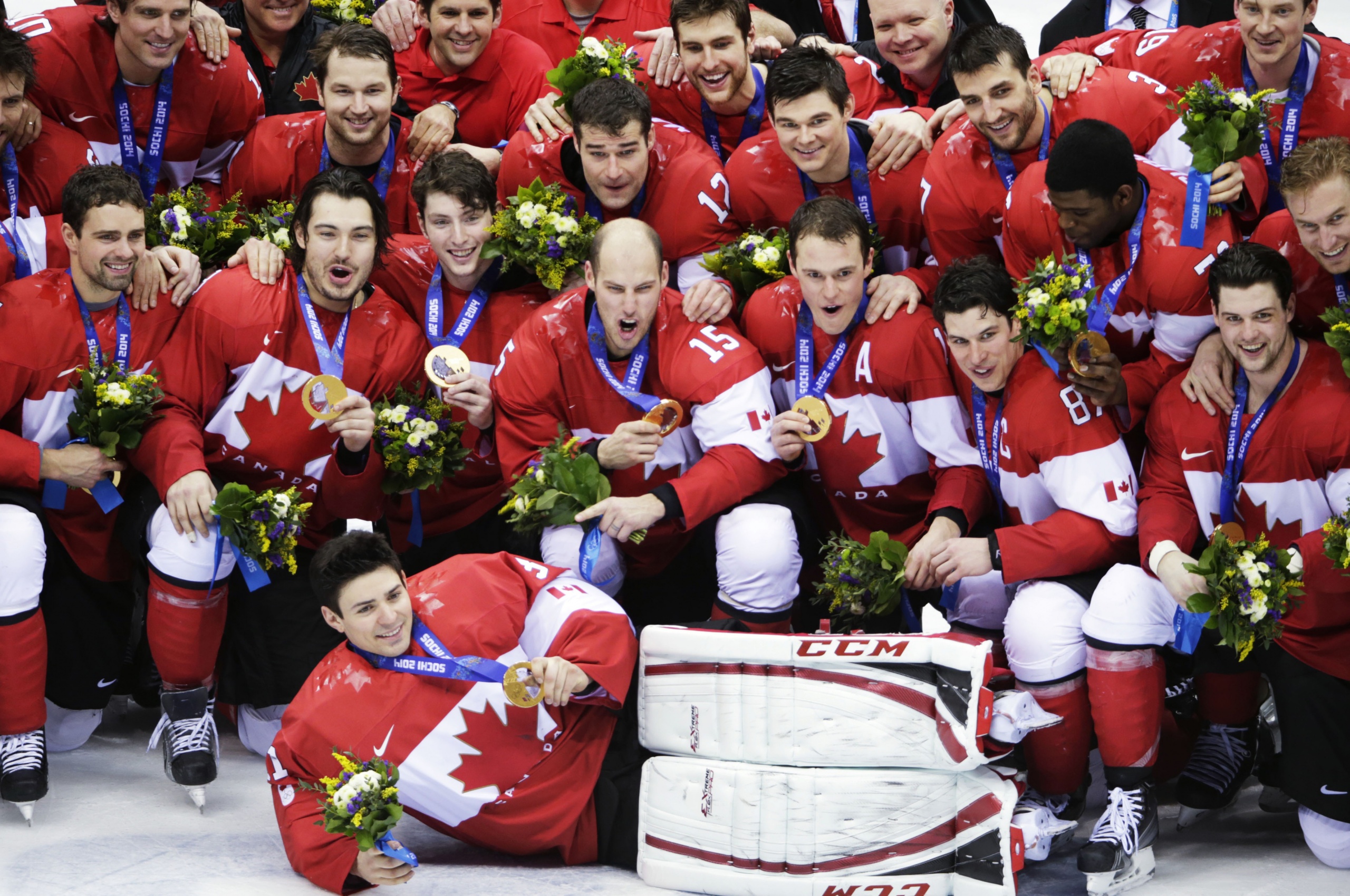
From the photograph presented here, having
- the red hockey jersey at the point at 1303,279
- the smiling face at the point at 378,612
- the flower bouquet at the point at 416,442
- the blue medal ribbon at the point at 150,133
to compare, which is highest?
the blue medal ribbon at the point at 150,133

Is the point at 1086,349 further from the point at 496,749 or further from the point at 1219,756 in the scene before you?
the point at 496,749

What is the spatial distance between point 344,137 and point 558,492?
1.85m

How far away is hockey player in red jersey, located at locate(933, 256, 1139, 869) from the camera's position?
456cm

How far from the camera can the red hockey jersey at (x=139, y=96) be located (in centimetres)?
582

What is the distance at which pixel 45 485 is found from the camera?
5.08 meters

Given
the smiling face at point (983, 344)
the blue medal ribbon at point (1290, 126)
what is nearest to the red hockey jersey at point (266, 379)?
the smiling face at point (983, 344)

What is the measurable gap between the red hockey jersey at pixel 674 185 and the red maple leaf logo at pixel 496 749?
2.09 m

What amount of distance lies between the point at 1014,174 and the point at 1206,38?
956 mm

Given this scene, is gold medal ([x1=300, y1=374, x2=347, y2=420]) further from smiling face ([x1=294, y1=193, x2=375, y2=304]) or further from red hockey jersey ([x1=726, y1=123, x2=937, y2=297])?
red hockey jersey ([x1=726, y1=123, x2=937, y2=297])

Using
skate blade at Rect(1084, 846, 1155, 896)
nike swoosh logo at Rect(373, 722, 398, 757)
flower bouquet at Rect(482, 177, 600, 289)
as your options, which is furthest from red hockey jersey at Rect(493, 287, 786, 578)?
skate blade at Rect(1084, 846, 1155, 896)

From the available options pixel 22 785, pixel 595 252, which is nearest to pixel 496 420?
pixel 595 252

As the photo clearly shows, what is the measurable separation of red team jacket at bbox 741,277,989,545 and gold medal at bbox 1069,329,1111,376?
49 cm

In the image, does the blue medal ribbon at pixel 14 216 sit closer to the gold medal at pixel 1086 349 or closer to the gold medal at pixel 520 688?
the gold medal at pixel 520 688

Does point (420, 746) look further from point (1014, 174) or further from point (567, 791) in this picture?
point (1014, 174)
